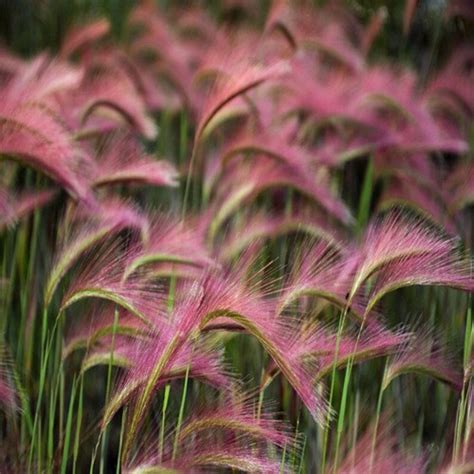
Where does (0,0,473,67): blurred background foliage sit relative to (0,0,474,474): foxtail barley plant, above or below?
above

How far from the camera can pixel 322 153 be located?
1.89m

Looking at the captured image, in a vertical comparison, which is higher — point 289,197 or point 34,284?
point 289,197

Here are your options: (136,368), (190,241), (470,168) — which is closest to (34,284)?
(190,241)

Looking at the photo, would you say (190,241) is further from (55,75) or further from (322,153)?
(322,153)

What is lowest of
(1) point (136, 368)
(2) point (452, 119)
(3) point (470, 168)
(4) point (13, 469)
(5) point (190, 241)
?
(4) point (13, 469)

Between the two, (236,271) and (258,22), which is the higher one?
(258,22)

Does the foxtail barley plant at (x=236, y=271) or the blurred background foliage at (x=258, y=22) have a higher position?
the blurred background foliage at (x=258, y=22)

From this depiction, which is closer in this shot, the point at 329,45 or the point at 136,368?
the point at 136,368

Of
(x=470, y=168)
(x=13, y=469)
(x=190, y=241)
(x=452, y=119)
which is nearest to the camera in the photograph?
(x=13, y=469)

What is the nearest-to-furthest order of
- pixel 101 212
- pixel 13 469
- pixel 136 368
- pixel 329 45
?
pixel 136 368 < pixel 13 469 < pixel 101 212 < pixel 329 45

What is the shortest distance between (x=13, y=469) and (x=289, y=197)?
89cm

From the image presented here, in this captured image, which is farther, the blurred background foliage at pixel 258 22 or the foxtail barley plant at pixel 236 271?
the blurred background foliage at pixel 258 22

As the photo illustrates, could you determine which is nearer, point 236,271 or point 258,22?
point 236,271

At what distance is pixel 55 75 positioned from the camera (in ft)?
5.32
